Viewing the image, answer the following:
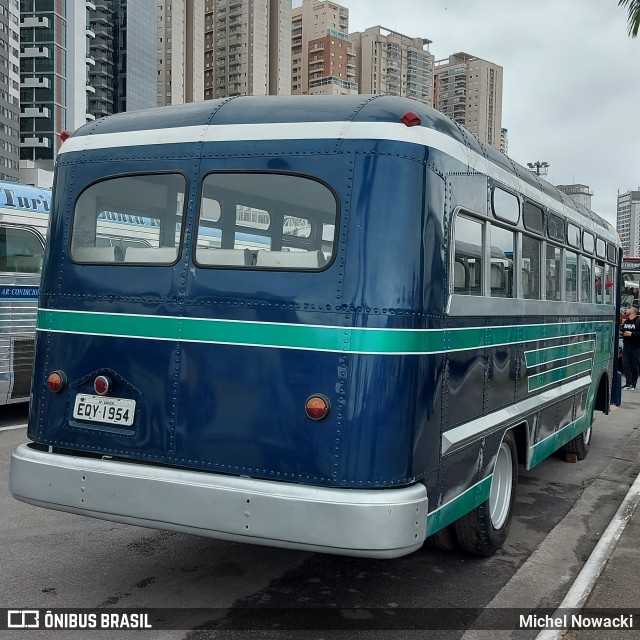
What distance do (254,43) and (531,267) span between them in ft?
396

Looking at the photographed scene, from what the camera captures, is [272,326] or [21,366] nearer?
[272,326]

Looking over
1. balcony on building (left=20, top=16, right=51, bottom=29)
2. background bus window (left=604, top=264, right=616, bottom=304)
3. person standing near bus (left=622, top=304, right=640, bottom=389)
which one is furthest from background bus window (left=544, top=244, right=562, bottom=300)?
balcony on building (left=20, top=16, right=51, bottom=29)

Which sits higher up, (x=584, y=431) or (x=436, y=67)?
(x=436, y=67)

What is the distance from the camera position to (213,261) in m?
4.56

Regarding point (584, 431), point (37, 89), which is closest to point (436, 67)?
point (37, 89)

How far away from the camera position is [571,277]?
780 centimetres

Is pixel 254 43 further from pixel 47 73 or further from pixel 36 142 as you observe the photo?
pixel 36 142

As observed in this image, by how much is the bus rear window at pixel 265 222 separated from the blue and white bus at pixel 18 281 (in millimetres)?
6035

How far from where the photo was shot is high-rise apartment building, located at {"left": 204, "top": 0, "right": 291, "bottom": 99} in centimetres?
11988

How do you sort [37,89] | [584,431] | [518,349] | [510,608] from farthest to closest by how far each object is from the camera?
[37,89]
[584,431]
[518,349]
[510,608]

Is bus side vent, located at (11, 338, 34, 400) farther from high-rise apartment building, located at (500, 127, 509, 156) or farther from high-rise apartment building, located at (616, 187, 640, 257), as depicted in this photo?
high-rise apartment building, located at (500, 127, 509, 156)

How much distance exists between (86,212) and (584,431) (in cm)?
634

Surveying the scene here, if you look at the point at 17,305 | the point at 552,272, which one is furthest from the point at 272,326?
the point at 17,305

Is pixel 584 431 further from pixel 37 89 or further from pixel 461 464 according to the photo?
pixel 37 89
